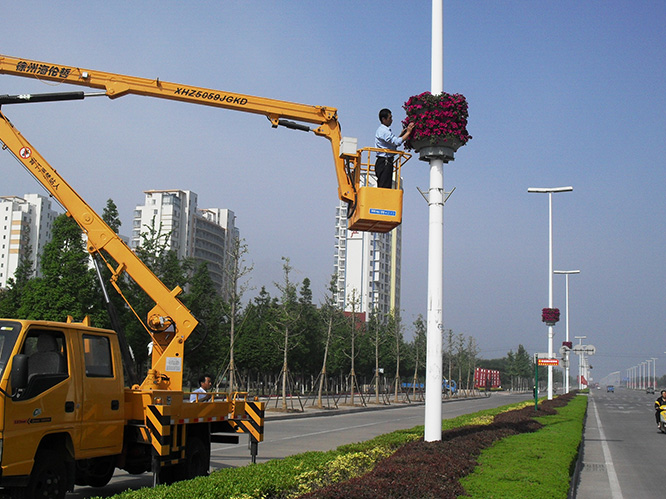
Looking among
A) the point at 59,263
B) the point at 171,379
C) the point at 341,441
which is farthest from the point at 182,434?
the point at 59,263

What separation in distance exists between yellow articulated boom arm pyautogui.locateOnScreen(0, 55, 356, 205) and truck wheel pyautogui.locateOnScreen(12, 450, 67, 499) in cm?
695

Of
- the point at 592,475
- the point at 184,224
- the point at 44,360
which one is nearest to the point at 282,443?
the point at 592,475

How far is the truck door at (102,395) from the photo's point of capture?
8383 millimetres

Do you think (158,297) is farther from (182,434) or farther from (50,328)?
(50,328)

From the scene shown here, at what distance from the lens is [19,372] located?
6.94m

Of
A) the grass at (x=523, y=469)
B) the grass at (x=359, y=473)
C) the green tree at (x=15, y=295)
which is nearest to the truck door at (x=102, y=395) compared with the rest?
the grass at (x=359, y=473)

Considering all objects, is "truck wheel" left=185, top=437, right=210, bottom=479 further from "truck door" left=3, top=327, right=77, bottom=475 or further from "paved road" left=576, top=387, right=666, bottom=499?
"paved road" left=576, top=387, right=666, bottom=499

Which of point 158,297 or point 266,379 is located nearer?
point 158,297

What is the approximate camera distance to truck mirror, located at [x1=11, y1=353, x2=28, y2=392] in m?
6.86

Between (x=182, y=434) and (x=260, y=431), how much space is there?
2.20 m

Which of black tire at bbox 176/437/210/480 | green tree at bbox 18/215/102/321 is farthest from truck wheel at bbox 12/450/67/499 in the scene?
green tree at bbox 18/215/102/321

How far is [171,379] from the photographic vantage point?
1172 cm

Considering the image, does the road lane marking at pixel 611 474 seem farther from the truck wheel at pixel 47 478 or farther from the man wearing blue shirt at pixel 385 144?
the truck wheel at pixel 47 478

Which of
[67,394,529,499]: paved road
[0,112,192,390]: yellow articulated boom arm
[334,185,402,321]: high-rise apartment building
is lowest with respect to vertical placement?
[67,394,529,499]: paved road
